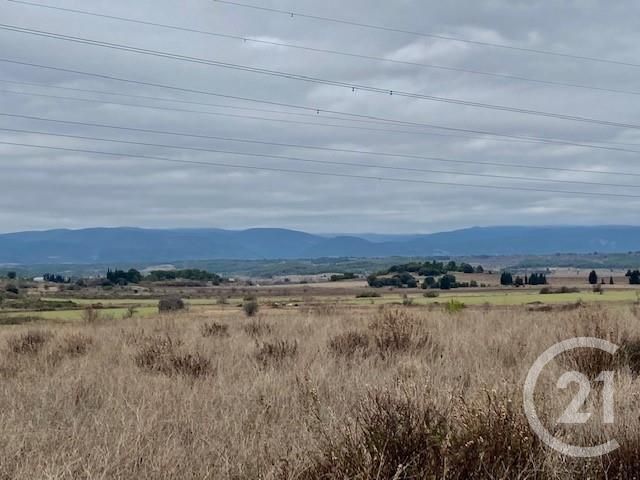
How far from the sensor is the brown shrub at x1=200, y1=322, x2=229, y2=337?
1831 centimetres

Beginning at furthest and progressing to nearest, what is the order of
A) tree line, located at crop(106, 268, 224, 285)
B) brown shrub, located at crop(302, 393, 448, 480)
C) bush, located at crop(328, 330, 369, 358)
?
tree line, located at crop(106, 268, 224, 285) < bush, located at crop(328, 330, 369, 358) < brown shrub, located at crop(302, 393, 448, 480)

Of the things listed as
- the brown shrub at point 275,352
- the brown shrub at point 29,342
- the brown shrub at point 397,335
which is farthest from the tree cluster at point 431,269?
the brown shrub at point 275,352

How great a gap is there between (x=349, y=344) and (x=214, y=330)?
6.58 metres

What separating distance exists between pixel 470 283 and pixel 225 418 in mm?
81655

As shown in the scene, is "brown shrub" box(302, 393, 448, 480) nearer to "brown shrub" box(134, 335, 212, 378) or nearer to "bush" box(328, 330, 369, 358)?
"brown shrub" box(134, 335, 212, 378)

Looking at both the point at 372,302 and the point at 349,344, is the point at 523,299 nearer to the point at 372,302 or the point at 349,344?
the point at 372,302

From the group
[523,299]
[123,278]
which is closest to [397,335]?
[523,299]

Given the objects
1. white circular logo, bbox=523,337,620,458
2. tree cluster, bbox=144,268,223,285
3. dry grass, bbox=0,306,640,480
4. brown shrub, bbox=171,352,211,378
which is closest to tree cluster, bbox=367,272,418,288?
tree cluster, bbox=144,268,223,285

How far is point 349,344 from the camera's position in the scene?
13586mm

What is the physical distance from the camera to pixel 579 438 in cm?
577

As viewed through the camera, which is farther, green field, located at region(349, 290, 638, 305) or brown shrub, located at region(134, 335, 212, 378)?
green field, located at region(349, 290, 638, 305)

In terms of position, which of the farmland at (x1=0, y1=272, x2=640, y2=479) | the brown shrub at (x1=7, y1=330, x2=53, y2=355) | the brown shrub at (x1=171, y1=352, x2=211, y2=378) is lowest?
the brown shrub at (x1=7, y1=330, x2=53, y2=355)

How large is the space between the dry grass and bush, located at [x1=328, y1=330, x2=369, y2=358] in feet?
0.44

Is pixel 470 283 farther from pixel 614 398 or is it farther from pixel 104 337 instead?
pixel 614 398
